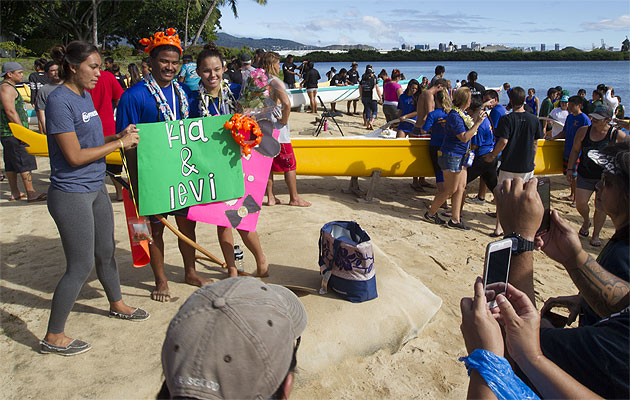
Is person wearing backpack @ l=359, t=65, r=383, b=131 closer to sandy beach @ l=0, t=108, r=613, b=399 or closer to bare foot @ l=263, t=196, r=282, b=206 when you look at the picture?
bare foot @ l=263, t=196, r=282, b=206

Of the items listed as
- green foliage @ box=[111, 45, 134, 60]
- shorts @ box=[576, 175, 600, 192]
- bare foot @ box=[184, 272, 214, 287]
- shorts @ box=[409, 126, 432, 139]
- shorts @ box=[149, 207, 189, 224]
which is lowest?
bare foot @ box=[184, 272, 214, 287]

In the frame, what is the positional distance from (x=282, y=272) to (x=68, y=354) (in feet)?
5.89

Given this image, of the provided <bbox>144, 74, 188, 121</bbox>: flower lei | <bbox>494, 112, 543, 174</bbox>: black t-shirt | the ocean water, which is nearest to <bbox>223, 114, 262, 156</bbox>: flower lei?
<bbox>144, 74, 188, 121</bbox>: flower lei

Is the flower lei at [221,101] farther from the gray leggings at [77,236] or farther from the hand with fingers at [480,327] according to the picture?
the hand with fingers at [480,327]

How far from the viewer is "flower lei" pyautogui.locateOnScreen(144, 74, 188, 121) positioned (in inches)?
128

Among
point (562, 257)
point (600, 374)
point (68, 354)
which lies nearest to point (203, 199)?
point (68, 354)

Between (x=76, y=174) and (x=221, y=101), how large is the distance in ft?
4.03

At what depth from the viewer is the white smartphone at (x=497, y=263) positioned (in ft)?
5.43

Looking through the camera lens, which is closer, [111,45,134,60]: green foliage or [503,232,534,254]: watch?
[503,232,534,254]: watch

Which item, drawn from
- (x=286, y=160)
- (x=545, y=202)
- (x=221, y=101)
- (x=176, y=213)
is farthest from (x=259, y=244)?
(x=286, y=160)

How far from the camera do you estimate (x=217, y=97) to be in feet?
11.7

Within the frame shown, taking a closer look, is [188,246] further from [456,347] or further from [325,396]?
[456,347]

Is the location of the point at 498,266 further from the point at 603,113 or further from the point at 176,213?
the point at 603,113

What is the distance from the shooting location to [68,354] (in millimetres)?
2973
